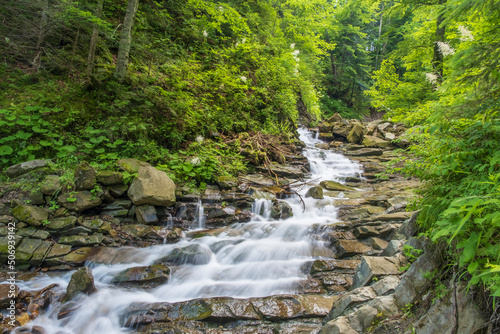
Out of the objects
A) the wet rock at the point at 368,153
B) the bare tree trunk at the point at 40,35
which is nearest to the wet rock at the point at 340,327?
the bare tree trunk at the point at 40,35

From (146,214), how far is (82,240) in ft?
4.23

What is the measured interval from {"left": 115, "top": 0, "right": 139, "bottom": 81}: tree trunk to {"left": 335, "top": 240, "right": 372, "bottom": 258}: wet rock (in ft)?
24.1

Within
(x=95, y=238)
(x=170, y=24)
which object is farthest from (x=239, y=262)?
(x=170, y=24)

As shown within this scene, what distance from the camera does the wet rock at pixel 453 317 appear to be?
1.74m

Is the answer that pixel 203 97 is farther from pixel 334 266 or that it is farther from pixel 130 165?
pixel 334 266

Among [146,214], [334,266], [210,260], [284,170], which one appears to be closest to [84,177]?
[146,214]

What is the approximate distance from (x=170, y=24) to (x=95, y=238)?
9.66m

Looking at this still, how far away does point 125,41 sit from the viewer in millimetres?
6840

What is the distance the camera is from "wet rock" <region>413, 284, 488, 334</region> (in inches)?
68.6

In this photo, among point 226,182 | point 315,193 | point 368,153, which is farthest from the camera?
point 368,153

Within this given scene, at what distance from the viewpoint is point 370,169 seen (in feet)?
37.9

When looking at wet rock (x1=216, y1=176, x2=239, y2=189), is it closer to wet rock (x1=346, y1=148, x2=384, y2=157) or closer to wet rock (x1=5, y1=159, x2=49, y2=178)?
wet rock (x1=5, y1=159, x2=49, y2=178)

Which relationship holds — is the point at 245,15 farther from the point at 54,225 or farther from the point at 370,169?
the point at 54,225

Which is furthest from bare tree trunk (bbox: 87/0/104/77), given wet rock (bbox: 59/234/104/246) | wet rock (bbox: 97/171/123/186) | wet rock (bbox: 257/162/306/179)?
wet rock (bbox: 257/162/306/179)
